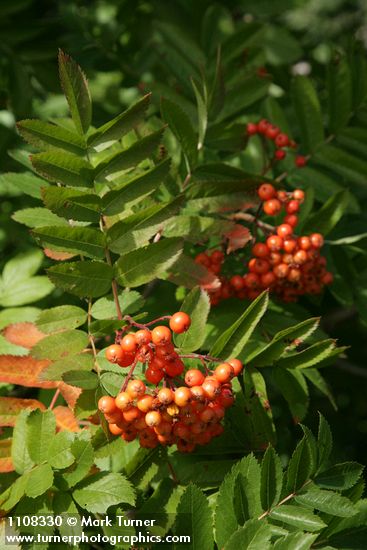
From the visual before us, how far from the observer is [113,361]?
153 centimetres

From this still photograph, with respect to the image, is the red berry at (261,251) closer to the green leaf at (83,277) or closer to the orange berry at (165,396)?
the green leaf at (83,277)

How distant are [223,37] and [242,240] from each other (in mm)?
1211

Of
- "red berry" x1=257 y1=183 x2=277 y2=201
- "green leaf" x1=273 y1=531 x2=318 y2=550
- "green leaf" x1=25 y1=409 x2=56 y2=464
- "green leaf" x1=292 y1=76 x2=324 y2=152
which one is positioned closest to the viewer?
"green leaf" x1=273 y1=531 x2=318 y2=550

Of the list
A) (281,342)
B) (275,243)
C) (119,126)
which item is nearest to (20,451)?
(281,342)

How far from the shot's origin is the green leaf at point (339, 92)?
2277 millimetres

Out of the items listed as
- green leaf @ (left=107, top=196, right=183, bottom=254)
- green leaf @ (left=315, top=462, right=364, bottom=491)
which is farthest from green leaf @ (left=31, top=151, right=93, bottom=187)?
green leaf @ (left=315, top=462, right=364, bottom=491)

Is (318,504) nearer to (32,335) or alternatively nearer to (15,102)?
(32,335)

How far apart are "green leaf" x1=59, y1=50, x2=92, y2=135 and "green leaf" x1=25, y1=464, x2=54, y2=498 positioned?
2.69ft

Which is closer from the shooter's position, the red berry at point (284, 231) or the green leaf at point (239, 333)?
the green leaf at point (239, 333)

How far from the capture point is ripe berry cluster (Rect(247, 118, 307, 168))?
2.22 m

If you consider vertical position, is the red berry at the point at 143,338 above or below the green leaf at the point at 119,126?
below

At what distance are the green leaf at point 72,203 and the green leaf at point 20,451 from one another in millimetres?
511

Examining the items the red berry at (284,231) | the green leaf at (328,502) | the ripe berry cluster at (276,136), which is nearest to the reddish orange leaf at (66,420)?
the green leaf at (328,502)

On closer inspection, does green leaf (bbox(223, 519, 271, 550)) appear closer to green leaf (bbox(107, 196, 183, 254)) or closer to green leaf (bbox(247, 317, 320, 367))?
green leaf (bbox(247, 317, 320, 367))
